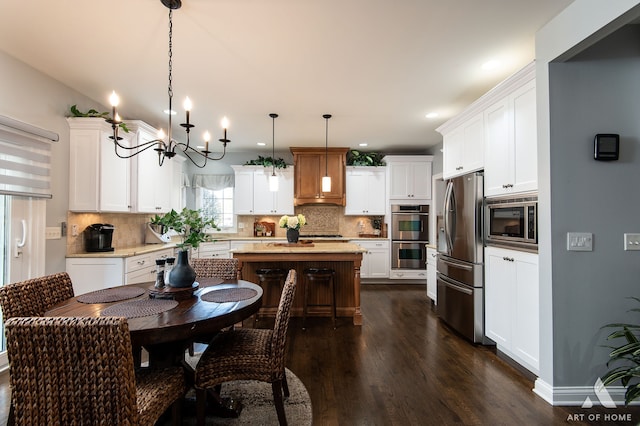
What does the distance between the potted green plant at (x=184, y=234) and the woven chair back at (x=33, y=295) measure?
728 millimetres

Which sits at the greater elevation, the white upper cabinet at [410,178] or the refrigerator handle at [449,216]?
the white upper cabinet at [410,178]

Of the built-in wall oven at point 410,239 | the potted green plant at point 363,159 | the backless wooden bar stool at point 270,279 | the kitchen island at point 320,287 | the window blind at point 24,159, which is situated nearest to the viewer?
the window blind at point 24,159

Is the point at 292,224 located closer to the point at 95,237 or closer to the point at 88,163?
the point at 95,237

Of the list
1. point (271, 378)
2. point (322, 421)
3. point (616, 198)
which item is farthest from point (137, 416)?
point (616, 198)

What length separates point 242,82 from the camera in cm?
319

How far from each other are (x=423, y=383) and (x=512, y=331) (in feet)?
3.10

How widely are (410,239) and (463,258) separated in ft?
8.50

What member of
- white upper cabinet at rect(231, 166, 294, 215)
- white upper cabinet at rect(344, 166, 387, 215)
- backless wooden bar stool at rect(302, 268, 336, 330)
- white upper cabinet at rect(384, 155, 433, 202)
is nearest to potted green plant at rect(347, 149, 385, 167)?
white upper cabinet at rect(344, 166, 387, 215)

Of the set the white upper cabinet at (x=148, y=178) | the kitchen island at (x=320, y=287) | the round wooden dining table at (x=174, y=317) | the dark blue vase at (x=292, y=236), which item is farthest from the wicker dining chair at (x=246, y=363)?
the white upper cabinet at (x=148, y=178)

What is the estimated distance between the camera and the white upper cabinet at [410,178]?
19.5 feet

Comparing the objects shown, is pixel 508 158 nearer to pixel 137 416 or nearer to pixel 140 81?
pixel 137 416

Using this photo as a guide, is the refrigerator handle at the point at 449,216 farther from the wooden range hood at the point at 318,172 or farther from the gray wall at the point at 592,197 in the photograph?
the wooden range hood at the point at 318,172

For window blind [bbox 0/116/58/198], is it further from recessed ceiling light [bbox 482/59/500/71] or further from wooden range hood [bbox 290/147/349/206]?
recessed ceiling light [bbox 482/59/500/71]

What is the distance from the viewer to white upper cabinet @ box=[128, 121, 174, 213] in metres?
4.02
